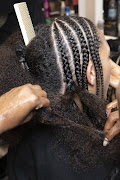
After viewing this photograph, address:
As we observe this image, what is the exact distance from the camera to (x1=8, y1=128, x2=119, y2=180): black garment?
75cm

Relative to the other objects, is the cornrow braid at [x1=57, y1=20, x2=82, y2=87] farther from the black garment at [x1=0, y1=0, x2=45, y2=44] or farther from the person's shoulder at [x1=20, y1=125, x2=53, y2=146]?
the black garment at [x1=0, y1=0, x2=45, y2=44]

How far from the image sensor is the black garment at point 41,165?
29.5 inches

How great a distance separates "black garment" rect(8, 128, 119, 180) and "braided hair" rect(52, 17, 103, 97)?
8.5 inches

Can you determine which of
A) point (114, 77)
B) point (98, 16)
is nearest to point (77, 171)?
point (114, 77)

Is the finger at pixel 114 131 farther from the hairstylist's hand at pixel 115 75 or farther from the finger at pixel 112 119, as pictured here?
the hairstylist's hand at pixel 115 75

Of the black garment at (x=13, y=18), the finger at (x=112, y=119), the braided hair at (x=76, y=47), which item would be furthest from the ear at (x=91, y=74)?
the black garment at (x=13, y=18)

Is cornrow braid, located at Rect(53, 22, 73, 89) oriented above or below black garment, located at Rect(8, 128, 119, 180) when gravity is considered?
above

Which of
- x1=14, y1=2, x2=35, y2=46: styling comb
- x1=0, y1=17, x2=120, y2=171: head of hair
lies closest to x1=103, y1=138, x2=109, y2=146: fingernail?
x1=0, y1=17, x2=120, y2=171: head of hair

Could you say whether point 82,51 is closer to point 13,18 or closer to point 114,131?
point 114,131

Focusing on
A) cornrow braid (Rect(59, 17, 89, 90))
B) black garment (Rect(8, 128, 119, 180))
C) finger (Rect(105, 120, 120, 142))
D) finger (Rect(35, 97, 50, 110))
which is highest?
cornrow braid (Rect(59, 17, 89, 90))

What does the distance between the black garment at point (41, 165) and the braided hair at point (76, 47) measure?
0.70ft

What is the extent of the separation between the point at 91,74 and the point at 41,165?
0.36 metres

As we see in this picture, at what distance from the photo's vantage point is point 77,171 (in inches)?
29.6

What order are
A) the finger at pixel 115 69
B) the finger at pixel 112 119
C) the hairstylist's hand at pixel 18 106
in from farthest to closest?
the finger at pixel 115 69 < the finger at pixel 112 119 < the hairstylist's hand at pixel 18 106
